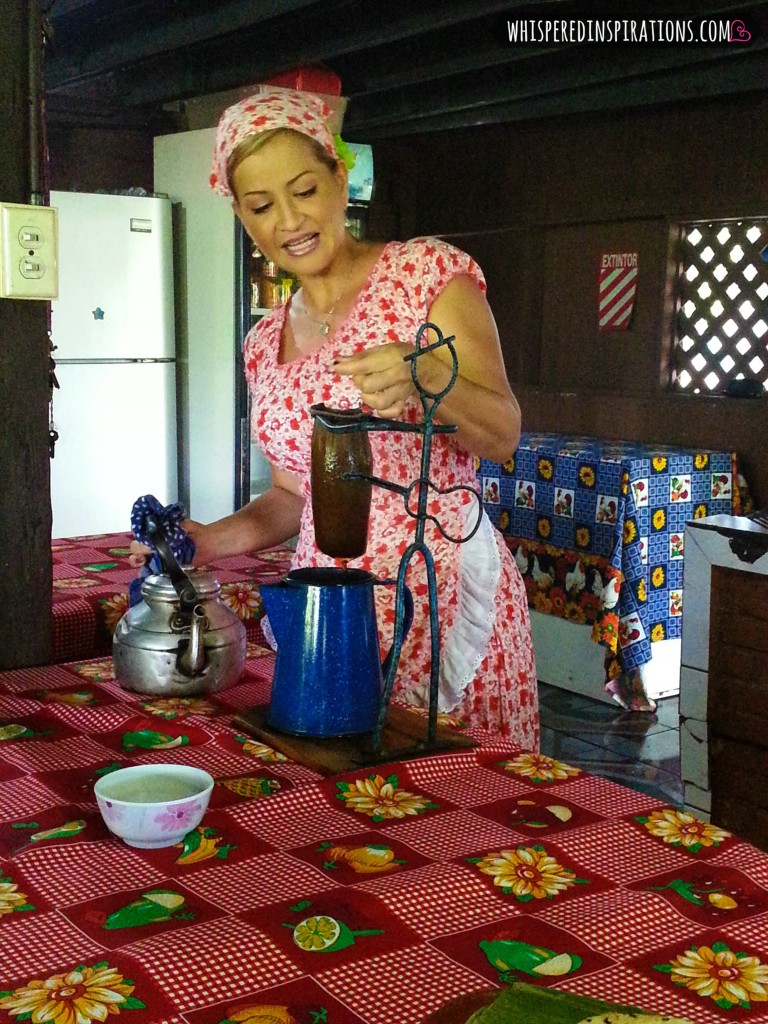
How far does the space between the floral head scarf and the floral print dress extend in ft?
0.77

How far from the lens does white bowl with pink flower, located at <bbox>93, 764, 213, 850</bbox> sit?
105 cm

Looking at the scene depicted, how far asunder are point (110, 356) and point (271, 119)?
396 centimetres

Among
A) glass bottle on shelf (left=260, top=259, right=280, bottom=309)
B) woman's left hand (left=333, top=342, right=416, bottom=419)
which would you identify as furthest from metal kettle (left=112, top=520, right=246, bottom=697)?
glass bottle on shelf (left=260, top=259, right=280, bottom=309)

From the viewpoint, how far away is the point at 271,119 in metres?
1.68

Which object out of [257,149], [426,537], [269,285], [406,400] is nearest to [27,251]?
[257,149]

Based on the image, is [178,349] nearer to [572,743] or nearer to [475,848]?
[572,743]

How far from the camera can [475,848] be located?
1.09 metres

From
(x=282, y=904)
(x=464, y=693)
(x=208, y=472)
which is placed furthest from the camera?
(x=208, y=472)

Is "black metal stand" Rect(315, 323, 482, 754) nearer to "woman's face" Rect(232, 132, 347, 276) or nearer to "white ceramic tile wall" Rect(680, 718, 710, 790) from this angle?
"woman's face" Rect(232, 132, 347, 276)

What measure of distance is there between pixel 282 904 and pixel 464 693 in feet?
2.82

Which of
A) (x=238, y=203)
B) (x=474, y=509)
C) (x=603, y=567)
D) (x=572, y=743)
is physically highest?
(x=238, y=203)

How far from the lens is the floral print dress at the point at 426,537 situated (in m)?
1.79

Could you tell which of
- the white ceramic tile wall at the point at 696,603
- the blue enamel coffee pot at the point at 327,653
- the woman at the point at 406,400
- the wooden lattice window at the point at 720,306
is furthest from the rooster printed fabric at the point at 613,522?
the blue enamel coffee pot at the point at 327,653

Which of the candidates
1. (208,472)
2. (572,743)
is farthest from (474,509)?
(208,472)
